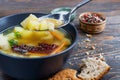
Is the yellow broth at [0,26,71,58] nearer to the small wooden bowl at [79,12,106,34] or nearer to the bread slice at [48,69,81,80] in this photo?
the bread slice at [48,69,81,80]

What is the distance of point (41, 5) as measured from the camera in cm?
194

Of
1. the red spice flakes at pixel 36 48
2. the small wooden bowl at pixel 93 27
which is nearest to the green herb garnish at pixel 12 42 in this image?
the red spice flakes at pixel 36 48

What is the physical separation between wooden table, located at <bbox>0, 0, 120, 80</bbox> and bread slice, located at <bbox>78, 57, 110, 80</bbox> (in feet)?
0.13

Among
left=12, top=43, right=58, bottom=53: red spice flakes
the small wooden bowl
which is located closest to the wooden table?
the small wooden bowl

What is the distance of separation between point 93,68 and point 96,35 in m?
0.39

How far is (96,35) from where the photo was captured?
5.07 ft

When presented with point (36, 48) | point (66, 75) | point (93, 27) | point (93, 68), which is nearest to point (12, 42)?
point (36, 48)

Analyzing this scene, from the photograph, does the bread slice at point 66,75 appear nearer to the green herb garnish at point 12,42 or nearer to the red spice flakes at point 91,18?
the green herb garnish at point 12,42

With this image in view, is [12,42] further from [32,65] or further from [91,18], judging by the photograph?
[91,18]

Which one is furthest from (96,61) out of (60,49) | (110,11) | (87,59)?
(110,11)

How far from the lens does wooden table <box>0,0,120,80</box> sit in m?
1.28

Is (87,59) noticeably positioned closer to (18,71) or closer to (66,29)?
(66,29)

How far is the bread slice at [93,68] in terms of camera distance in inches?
45.0

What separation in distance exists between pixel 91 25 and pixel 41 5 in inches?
21.4
